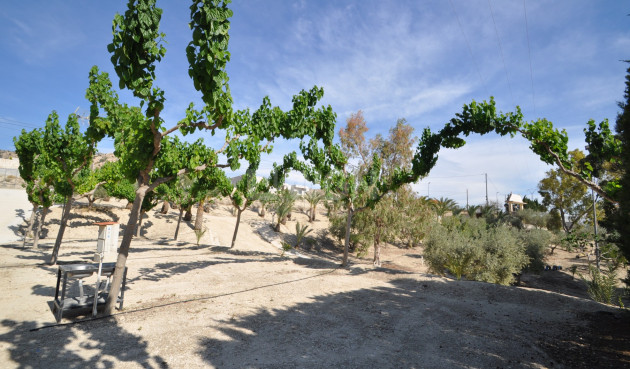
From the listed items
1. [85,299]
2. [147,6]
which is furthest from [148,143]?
[85,299]

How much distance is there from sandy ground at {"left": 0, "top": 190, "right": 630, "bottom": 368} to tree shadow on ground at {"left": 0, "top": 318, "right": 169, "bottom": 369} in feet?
0.05

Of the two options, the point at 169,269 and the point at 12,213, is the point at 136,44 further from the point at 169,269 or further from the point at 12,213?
the point at 12,213

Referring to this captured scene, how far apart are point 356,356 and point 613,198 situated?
255 inches

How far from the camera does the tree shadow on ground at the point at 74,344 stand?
149 inches

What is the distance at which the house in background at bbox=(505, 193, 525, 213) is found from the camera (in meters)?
53.2

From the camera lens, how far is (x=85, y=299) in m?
5.62

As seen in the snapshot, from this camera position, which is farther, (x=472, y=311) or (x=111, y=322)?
(x=472, y=311)

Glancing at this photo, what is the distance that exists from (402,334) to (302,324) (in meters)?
1.82

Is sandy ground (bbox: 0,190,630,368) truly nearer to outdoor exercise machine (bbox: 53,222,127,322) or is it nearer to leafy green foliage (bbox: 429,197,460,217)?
outdoor exercise machine (bbox: 53,222,127,322)

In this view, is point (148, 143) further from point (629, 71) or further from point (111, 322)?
point (629, 71)

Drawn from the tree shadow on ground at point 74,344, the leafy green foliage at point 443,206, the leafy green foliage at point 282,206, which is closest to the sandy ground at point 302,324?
the tree shadow on ground at point 74,344

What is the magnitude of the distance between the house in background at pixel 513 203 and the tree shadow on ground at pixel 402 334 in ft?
177

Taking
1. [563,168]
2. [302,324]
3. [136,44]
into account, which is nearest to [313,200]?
[563,168]

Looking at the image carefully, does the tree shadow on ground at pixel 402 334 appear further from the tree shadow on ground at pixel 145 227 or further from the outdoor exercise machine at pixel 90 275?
the tree shadow on ground at pixel 145 227
